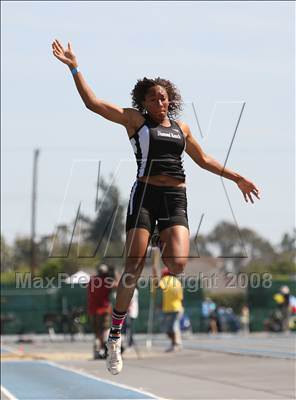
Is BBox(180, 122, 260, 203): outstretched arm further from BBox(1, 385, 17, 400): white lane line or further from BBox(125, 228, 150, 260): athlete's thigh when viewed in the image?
BBox(1, 385, 17, 400): white lane line

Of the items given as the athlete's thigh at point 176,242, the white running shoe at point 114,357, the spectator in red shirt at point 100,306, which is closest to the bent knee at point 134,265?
the athlete's thigh at point 176,242

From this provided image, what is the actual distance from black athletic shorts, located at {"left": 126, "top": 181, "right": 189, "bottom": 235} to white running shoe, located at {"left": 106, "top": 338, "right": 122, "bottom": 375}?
1.05 m

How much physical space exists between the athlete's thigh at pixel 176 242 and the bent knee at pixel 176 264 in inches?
0.7

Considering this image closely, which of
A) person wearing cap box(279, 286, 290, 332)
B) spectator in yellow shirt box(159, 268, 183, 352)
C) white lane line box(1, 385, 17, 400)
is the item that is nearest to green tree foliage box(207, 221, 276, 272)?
person wearing cap box(279, 286, 290, 332)

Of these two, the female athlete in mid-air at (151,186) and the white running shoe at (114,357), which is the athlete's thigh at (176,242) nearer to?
the female athlete in mid-air at (151,186)

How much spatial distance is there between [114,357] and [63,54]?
2656mm

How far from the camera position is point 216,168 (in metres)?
10.4

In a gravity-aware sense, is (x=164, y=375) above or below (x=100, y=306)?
below

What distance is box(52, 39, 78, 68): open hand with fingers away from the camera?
9391 millimetres

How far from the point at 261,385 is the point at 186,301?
85.9ft

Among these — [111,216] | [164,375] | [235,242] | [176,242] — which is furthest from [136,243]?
[235,242]

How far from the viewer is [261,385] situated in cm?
1487

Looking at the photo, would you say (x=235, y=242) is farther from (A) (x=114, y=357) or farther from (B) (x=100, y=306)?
(A) (x=114, y=357)

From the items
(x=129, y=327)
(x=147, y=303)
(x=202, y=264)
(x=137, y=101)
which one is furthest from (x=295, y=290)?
(x=202, y=264)
